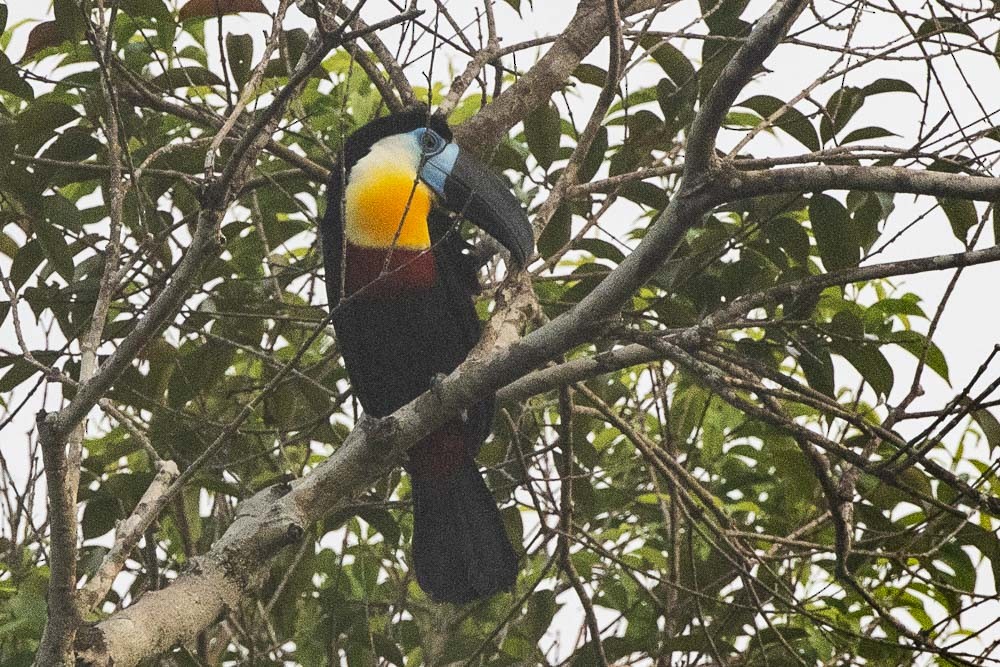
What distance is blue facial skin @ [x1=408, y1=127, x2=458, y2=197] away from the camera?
328cm

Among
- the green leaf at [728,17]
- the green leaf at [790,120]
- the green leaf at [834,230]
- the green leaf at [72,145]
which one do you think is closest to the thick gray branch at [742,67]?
the green leaf at [834,230]

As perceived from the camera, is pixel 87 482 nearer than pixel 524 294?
No

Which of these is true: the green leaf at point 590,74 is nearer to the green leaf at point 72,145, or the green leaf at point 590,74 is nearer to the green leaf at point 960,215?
the green leaf at point 960,215

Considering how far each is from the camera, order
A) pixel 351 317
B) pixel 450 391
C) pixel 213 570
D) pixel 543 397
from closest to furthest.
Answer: pixel 213 570, pixel 450 391, pixel 351 317, pixel 543 397

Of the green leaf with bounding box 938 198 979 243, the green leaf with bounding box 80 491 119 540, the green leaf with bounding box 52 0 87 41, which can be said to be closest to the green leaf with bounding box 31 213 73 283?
the green leaf with bounding box 52 0 87 41

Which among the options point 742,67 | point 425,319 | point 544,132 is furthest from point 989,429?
point 425,319

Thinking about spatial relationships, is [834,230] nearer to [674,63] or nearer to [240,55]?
[674,63]

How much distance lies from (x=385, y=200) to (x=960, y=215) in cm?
161

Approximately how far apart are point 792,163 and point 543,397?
148 centimetres

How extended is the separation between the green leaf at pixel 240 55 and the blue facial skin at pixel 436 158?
1.60 feet

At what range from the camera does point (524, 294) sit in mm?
2881

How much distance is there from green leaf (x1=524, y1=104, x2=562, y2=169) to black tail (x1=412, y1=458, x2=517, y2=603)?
91cm

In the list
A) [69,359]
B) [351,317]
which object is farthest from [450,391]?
[69,359]

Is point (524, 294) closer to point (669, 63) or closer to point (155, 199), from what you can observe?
point (669, 63)
